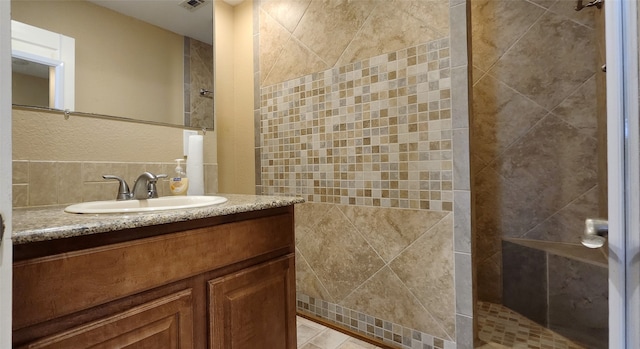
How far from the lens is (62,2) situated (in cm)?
113

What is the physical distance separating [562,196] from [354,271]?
149 centimetres

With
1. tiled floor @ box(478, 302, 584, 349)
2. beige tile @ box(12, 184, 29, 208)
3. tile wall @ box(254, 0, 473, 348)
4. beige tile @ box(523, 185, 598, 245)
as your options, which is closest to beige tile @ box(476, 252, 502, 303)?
tiled floor @ box(478, 302, 584, 349)

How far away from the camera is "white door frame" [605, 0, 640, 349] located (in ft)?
1.74

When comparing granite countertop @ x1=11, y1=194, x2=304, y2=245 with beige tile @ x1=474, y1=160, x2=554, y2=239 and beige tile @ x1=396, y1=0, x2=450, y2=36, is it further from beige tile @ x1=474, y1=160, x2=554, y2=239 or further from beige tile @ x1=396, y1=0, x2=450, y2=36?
beige tile @ x1=474, y1=160, x2=554, y2=239

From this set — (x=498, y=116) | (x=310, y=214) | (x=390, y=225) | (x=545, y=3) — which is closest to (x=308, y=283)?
(x=310, y=214)

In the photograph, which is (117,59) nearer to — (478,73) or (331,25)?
(331,25)

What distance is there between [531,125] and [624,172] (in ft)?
5.45

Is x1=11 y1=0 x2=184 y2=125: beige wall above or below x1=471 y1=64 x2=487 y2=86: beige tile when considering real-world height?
below

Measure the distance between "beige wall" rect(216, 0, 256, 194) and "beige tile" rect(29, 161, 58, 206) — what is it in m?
0.98

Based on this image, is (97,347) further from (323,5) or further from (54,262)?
(323,5)

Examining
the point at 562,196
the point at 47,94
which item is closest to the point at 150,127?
the point at 47,94

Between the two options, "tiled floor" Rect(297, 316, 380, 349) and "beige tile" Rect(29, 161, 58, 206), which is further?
"tiled floor" Rect(297, 316, 380, 349)

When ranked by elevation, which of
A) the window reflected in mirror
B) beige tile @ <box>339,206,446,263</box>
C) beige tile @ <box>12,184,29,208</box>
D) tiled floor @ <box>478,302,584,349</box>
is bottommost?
tiled floor @ <box>478,302,584,349</box>

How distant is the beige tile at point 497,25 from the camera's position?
1919 mm
